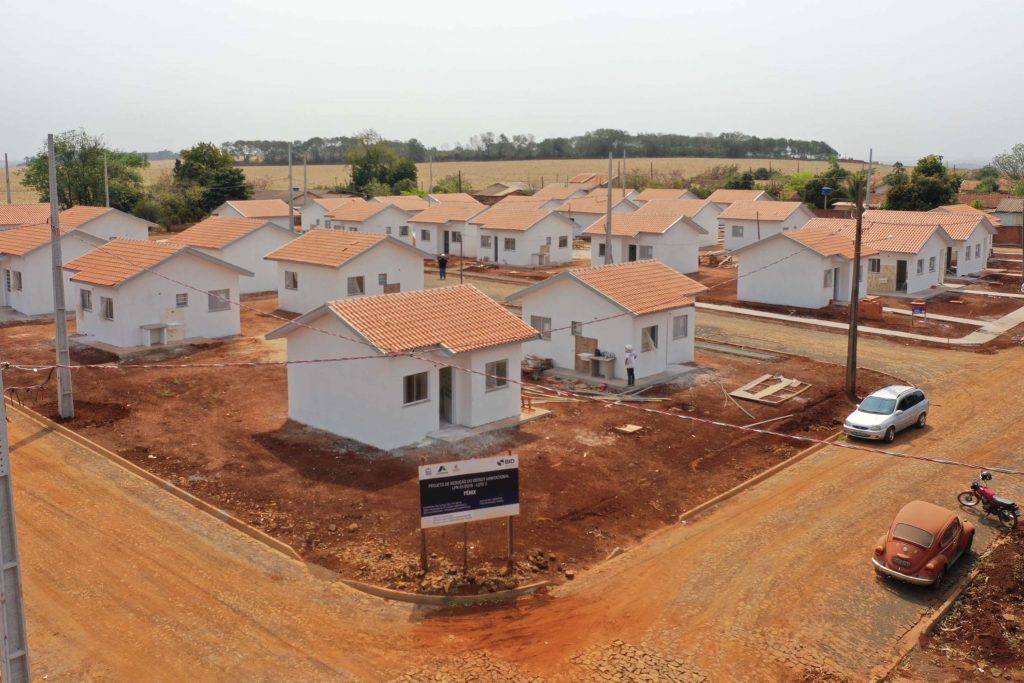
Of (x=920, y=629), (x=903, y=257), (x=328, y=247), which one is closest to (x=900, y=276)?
(x=903, y=257)

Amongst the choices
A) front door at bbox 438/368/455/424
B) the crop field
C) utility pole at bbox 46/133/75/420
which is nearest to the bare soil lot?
utility pole at bbox 46/133/75/420

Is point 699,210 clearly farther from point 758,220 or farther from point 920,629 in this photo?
point 920,629

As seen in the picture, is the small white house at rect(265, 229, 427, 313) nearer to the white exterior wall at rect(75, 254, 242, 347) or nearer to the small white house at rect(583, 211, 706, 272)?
the white exterior wall at rect(75, 254, 242, 347)

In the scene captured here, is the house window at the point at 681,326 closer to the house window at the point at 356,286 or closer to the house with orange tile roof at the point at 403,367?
the house with orange tile roof at the point at 403,367

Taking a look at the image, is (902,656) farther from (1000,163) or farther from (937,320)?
(1000,163)

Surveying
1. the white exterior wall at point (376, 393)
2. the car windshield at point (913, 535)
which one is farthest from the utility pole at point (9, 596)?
the car windshield at point (913, 535)

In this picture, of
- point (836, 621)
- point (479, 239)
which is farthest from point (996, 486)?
point (479, 239)
